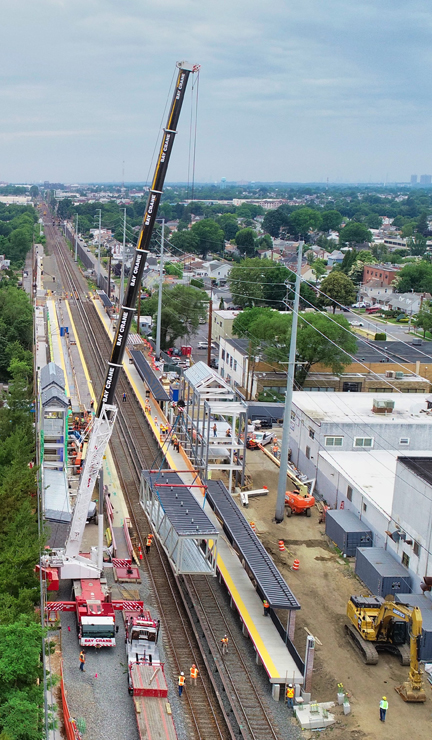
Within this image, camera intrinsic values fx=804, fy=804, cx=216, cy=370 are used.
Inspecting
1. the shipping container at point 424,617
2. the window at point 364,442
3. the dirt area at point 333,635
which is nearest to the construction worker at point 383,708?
the dirt area at point 333,635

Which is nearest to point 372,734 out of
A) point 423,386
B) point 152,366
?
point 423,386

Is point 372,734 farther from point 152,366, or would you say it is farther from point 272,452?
point 152,366

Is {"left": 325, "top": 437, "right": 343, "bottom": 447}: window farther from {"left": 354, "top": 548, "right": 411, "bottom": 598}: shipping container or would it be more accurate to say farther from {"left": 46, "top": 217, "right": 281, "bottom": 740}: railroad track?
{"left": 46, "top": 217, "right": 281, "bottom": 740}: railroad track

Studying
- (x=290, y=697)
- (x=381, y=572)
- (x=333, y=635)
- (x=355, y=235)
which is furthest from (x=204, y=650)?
(x=355, y=235)

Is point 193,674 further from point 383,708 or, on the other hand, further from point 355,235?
point 355,235

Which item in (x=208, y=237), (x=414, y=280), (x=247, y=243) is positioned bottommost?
(x=414, y=280)

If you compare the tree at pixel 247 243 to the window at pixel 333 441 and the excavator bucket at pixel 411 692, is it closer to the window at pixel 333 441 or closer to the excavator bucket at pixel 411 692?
the window at pixel 333 441
